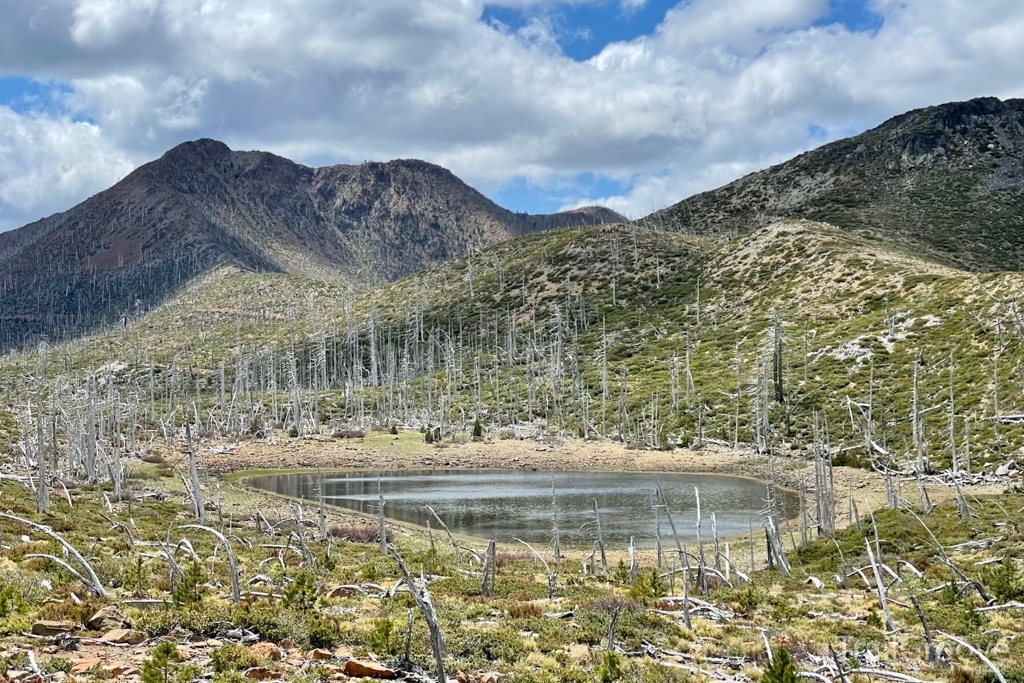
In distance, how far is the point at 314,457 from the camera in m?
77.6

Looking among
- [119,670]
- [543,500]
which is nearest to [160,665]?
[119,670]

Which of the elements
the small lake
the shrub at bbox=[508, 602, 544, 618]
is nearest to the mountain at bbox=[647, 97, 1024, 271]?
the small lake

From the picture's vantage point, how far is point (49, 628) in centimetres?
1291

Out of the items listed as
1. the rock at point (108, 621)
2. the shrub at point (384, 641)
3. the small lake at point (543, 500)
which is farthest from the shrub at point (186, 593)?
the small lake at point (543, 500)

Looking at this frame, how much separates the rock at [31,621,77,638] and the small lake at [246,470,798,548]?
22.2 metres

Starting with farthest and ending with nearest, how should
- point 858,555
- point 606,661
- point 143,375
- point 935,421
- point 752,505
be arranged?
1. point 143,375
2. point 935,421
3. point 752,505
4. point 858,555
5. point 606,661

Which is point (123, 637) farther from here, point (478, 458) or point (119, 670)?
point (478, 458)

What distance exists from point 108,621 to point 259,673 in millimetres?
4070

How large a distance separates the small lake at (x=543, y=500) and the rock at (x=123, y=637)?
2151 centimetres

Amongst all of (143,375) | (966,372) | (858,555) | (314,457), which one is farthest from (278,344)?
(858,555)

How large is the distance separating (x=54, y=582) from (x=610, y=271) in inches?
5074

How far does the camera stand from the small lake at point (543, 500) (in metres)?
41.1

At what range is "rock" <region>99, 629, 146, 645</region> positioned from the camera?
42.4ft

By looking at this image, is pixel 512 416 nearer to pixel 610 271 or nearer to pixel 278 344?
→ pixel 610 271
